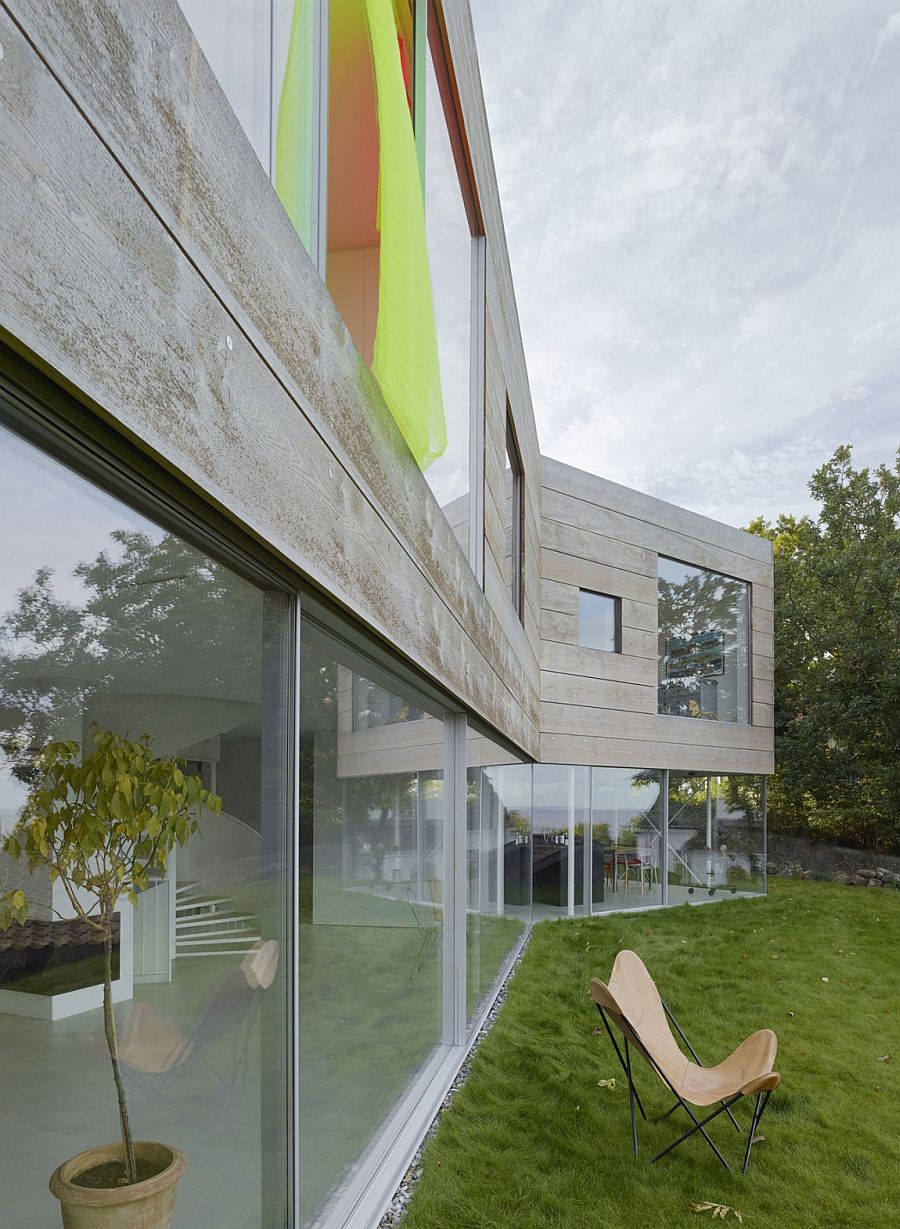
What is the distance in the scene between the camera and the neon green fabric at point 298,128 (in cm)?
193

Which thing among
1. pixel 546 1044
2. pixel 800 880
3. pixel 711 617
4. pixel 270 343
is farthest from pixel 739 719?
pixel 270 343

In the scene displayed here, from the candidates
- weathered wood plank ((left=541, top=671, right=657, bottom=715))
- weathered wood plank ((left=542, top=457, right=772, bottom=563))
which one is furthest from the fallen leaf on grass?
weathered wood plank ((left=542, top=457, right=772, bottom=563))

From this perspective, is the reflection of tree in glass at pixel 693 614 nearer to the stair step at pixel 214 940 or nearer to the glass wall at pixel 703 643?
the glass wall at pixel 703 643

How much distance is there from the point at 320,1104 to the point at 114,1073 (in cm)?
126

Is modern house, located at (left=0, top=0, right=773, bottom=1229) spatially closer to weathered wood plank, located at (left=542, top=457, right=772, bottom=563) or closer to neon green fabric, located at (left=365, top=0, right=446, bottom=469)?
neon green fabric, located at (left=365, top=0, right=446, bottom=469)

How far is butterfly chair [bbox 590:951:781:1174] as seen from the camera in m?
3.65

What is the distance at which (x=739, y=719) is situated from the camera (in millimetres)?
12719

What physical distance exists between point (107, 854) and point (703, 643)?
1166cm

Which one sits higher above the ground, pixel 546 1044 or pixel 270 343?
pixel 270 343

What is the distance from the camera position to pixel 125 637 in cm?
141

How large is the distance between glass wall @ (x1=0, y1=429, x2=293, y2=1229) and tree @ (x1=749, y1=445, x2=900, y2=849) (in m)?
15.4

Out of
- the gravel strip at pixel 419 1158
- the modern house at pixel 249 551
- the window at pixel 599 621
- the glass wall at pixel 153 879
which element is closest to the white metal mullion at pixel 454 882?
the modern house at pixel 249 551

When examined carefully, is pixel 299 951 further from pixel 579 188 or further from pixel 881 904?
pixel 579 188

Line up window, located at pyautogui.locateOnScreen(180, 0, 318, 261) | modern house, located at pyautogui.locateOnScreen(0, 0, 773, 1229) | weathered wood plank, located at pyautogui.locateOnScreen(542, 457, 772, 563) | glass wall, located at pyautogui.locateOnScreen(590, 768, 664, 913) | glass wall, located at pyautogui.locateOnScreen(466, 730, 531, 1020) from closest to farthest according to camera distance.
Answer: modern house, located at pyautogui.locateOnScreen(0, 0, 773, 1229) < window, located at pyautogui.locateOnScreen(180, 0, 318, 261) < glass wall, located at pyautogui.locateOnScreen(466, 730, 531, 1020) < weathered wood plank, located at pyautogui.locateOnScreen(542, 457, 772, 563) < glass wall, located at pyautogui.locateOnScreen(590, 768, 664, 913)
